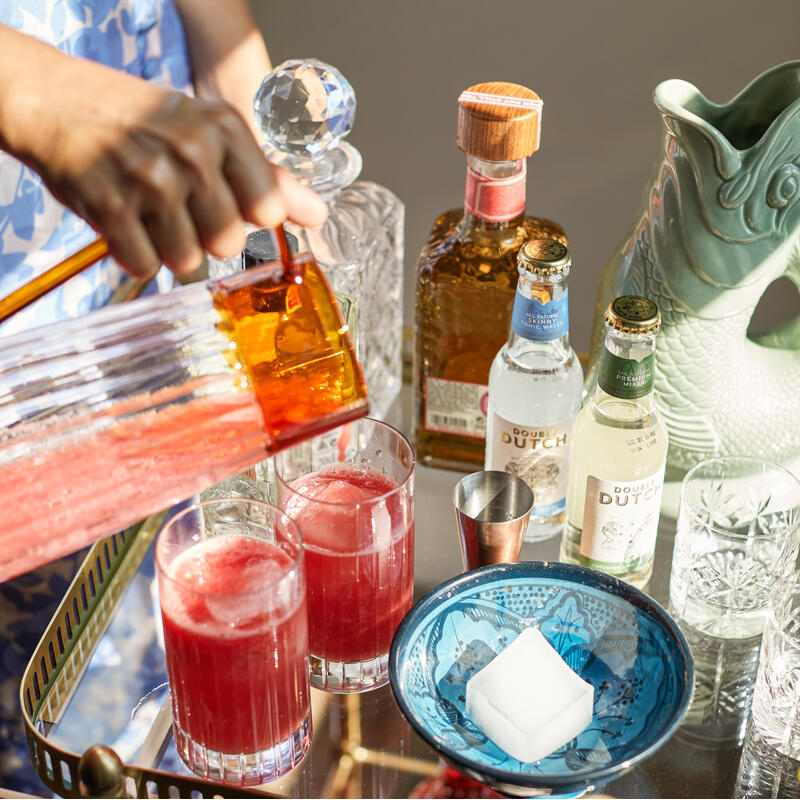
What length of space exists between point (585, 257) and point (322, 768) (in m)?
1.12

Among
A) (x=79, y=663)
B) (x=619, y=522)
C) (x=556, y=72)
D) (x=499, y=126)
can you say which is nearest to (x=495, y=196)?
(x=499, y=126)

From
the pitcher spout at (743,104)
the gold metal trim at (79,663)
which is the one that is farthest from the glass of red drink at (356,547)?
Result: the pitcher spout at (743,104)

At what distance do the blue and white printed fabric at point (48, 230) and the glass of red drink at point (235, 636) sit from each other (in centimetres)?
55

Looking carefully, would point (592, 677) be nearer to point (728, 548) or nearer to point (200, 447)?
point (728, 548)

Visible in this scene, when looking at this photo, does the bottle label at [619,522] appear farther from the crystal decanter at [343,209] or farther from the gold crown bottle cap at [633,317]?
the crystal decanter at [343,209]

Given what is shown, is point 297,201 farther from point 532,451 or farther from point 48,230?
point 48,230

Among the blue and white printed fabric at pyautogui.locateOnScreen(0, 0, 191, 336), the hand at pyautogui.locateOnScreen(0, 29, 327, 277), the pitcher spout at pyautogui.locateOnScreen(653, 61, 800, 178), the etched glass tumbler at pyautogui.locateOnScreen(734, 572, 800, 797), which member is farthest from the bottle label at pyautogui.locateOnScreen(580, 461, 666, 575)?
the blue and white printed fabric at pyautogui.locateOnScreen(0, 0, 191, 336)

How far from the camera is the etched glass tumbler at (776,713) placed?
26.7 inches

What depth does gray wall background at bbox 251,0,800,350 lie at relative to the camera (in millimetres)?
1427

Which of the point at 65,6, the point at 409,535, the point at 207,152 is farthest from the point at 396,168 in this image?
the point at 207,152

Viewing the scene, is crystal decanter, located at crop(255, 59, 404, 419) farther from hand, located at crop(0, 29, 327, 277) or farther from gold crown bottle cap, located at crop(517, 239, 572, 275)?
hand, located at crop(0, 29, 327, 277)

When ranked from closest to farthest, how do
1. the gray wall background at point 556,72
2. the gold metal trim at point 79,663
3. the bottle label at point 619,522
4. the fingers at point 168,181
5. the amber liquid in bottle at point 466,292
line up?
1. the fingers at point 168,181
2. the gold metal trim at point 79,663
3. the bottle label at point 619,522
4. the amber liquid in bottle at point 466,292
5. the gray wall background at point 556,72

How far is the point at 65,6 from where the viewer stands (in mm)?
1114

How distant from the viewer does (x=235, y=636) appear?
0.61m
